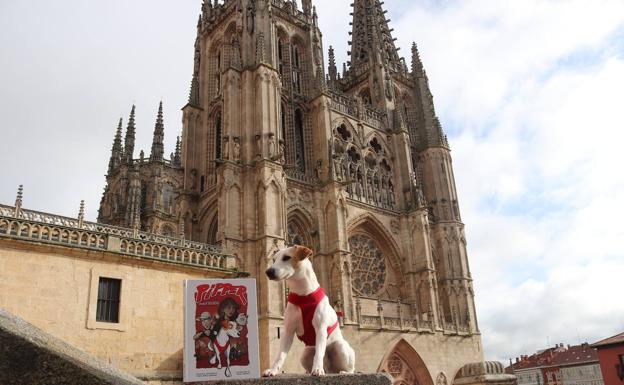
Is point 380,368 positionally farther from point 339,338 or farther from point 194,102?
point 339,338

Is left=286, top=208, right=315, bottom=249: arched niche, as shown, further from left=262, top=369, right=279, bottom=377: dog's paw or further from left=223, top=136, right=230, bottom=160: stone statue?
left=262, top=369, right=279, bottom=377: dog's paw

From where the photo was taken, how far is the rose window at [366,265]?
27.1m

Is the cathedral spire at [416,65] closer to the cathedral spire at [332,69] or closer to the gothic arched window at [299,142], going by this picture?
the cathedral spire at [332,69]

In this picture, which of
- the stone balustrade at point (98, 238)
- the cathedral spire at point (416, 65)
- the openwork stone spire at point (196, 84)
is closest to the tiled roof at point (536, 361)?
the cathedral spire at point (416, 65)

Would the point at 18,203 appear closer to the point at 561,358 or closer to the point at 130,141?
the point at 130,141

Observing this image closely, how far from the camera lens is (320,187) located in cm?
2581

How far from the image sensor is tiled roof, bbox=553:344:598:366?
55438 mm

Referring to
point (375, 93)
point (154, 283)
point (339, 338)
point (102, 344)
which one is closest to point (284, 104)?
point (375, 93)

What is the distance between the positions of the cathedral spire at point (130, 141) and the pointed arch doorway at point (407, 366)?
23.6 metres

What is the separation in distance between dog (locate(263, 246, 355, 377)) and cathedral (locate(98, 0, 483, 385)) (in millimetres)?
14631

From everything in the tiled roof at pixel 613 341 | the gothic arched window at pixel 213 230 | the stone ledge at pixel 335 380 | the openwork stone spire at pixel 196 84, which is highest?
the openwork stone spire at pixel 196 84

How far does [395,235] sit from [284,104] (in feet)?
33.0

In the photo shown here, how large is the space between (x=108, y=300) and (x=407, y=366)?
689 inches

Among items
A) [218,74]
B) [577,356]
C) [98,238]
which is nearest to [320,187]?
[218,74]
